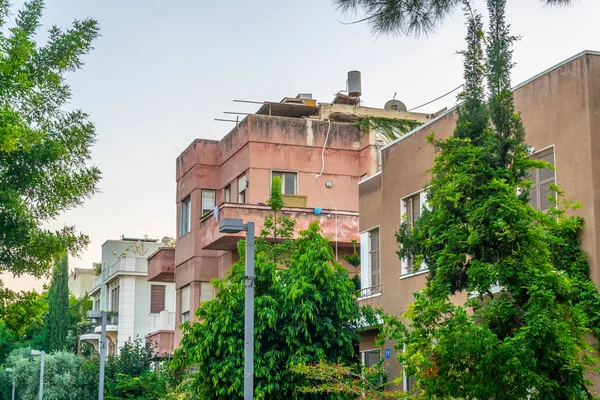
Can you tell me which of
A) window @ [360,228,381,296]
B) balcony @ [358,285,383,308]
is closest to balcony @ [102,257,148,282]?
window @ [360,228,381,296]

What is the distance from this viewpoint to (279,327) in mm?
20000

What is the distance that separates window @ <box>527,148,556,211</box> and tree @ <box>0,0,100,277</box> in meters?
8.38

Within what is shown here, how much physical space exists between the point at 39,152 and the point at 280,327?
5959mm

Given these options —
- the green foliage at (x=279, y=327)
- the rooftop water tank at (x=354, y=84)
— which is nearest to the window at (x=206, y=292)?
the rooftop water tank at (x=354, y=84)

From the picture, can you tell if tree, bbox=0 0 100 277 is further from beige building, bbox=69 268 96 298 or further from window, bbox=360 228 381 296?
beige building, bbox=69 268 96 298

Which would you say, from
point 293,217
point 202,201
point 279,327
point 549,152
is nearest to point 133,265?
point 202,201

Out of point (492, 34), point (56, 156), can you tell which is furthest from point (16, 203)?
point (492, 34)

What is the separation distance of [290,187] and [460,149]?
1737cm

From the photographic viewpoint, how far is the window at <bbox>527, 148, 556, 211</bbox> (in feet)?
55.2

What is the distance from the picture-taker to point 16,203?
55.6 ft

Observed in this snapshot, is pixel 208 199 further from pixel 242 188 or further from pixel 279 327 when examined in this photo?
pixel 279 327

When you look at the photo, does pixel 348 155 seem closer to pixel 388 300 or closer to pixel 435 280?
pixel 388 300

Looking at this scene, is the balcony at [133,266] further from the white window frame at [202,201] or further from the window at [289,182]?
the window at [289,182]

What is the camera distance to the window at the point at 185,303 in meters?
33.7
